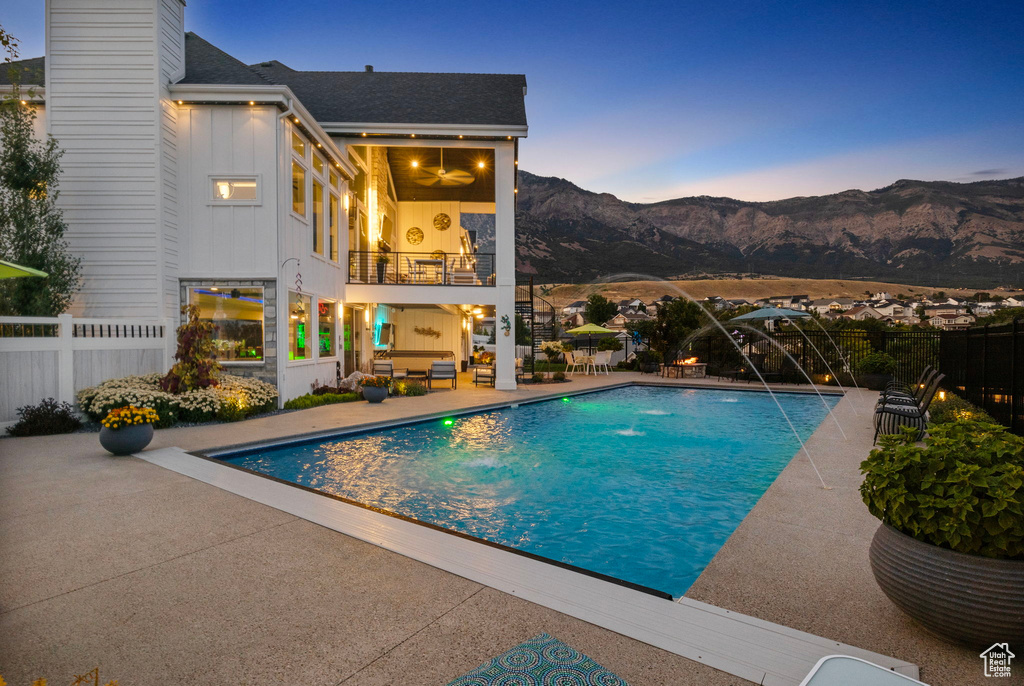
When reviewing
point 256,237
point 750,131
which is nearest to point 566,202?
point 750,131

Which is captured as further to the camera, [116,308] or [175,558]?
[116,308]

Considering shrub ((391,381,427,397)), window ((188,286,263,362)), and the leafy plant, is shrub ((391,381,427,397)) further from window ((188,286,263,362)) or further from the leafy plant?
the leafy plant

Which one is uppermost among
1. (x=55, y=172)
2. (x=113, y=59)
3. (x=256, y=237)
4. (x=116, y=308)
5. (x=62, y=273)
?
(x=113, y=59)

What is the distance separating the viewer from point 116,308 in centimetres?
1080

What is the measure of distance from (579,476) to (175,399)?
7929 mm

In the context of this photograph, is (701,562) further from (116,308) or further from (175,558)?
(116,308)

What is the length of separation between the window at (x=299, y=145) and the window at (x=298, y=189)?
0.32m

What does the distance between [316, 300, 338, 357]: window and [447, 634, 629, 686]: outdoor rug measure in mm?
12398

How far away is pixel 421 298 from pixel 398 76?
9.06 metres

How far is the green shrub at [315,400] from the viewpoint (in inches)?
468

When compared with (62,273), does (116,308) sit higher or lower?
lower

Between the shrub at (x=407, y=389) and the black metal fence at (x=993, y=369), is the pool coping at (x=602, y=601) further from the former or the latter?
the shrub at (x=407, y=389)

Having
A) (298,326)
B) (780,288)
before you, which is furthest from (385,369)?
(780,288)

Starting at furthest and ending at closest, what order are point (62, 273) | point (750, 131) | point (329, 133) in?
point (750, 131) → point (329, 133) → point (62, 273)
